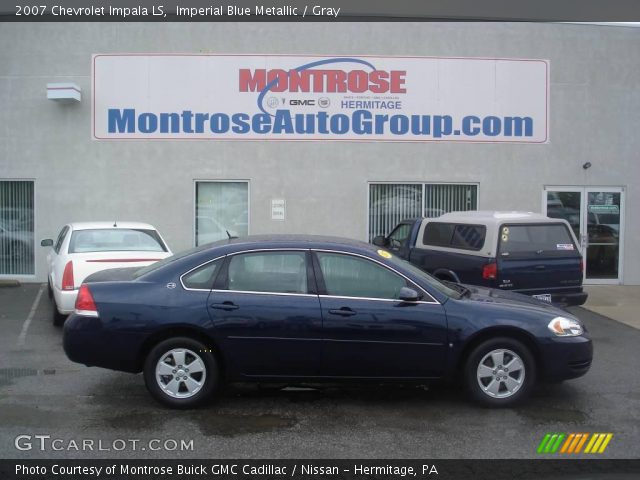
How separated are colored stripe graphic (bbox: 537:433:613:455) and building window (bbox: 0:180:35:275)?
12.0 meters

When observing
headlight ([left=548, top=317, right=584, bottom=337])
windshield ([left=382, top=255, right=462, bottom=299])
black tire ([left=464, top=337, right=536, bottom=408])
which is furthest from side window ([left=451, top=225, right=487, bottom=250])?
black tire ([left=464, top=337, right=536, bottom=408])

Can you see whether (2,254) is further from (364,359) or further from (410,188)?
(364,359)

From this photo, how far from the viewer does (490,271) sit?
9008 millimetres

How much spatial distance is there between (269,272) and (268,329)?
0.53 metres

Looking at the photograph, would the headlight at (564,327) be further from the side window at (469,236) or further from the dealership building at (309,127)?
the dealership building at (309,127)

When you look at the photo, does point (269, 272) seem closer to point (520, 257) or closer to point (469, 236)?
point (520, 257)

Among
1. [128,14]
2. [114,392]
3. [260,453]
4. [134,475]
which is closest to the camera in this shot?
[134,475]

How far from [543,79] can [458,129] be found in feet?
7.07

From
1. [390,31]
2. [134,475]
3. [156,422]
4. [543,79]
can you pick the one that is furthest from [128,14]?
[134,475]

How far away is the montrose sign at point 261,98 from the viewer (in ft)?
45.7

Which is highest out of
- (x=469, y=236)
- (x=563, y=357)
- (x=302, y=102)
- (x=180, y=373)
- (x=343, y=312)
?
(x=302, y=102)

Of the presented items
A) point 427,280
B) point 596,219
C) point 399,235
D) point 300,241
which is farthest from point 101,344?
point 596,219

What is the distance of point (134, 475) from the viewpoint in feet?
14.6

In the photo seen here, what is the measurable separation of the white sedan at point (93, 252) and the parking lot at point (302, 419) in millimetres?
1589
